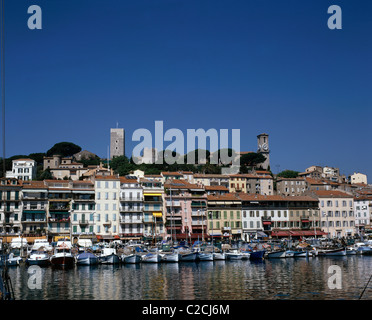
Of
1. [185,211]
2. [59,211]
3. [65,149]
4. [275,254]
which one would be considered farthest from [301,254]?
[65,149]

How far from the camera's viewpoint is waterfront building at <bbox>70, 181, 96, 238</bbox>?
6888 cm

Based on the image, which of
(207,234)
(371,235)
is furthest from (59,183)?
(371,235)

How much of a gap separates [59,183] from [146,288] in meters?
45.2

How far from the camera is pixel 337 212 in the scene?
3406 inches

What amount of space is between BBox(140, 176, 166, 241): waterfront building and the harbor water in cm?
2910

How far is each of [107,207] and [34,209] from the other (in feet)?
37.2

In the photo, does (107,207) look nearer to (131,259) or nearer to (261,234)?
(131,259)

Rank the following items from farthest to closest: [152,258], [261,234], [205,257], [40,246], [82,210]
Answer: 1. [261,234]
2. [82,210]
3. [40,246]
4. [205,257]
5. [152,258]

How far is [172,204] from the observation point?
75938mm

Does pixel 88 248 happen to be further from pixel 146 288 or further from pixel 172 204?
pixel 146 288

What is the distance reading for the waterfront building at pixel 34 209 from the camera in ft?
217

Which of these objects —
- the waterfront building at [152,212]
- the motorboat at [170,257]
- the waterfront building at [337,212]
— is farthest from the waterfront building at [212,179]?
the motorboat at [170,257]

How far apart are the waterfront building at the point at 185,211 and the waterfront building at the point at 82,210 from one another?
1294 cm

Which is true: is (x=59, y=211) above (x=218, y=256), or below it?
above
